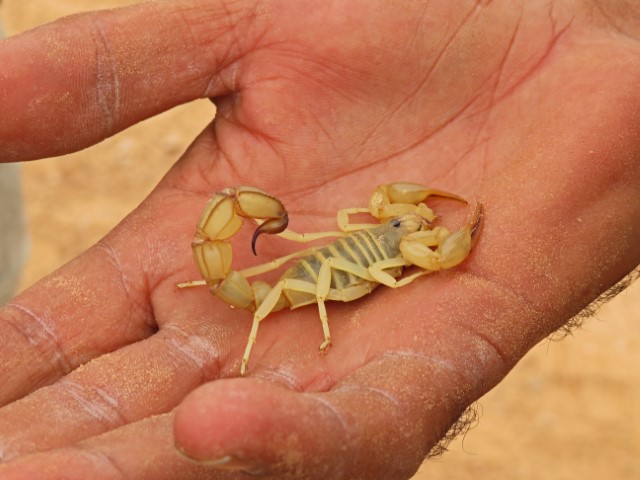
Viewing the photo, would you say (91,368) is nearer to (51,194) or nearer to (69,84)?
(69,84)

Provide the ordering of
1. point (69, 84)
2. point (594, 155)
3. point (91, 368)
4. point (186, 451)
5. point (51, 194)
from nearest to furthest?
point (186, 451) < point (91, 368) < point (594, 155) < point (69, 84) < point (51, 194)

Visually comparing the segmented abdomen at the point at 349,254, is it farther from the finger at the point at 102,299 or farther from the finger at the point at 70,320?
the finger at the point at 70,320

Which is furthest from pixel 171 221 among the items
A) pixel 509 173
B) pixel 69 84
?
pixel 509 173

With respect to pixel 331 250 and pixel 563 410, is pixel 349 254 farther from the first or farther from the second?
pixel 563 410

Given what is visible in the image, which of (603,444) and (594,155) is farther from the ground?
(594,155)

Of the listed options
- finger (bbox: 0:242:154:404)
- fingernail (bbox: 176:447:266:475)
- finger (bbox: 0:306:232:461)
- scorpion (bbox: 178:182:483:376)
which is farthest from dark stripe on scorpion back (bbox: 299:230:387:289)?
fingernail (bbox: 176:447:266:475)

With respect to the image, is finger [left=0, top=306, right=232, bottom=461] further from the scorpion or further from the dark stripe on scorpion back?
the dark stripe on scorpion back

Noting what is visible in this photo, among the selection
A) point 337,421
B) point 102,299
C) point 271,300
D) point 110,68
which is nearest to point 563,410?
point 271,300

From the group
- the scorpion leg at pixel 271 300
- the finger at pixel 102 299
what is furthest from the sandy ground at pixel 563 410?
the finger at pixel 102 299
